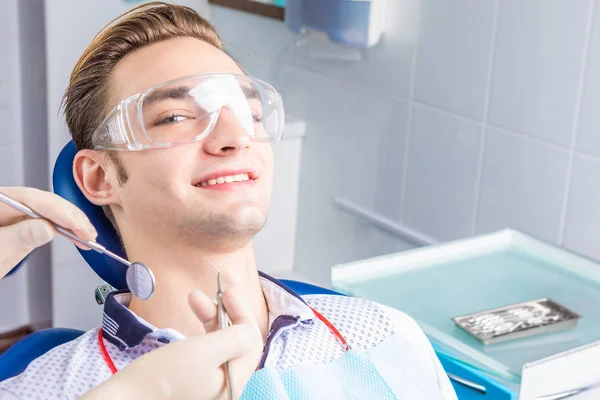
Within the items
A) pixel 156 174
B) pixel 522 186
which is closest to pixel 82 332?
pixel 156 174

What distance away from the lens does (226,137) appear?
4.90 ft

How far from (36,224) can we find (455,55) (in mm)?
1530

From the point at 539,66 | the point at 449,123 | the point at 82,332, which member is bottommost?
the point at 82,332

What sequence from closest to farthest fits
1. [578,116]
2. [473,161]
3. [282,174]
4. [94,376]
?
[94,376], [578,116], [473,161], [282,174]

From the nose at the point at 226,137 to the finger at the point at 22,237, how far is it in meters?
0.39

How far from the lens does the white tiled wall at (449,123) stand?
210cm

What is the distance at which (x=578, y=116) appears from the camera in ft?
6.81

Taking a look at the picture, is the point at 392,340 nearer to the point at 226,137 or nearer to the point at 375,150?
the point at 226,137

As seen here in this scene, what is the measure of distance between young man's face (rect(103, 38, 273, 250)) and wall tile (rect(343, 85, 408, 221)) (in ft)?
3.65

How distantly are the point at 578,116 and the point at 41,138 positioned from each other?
6.65 ft

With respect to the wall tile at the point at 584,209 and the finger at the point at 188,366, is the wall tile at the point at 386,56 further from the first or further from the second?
the finger at the point at 188,366

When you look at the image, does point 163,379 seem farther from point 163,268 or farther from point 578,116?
point 578,116

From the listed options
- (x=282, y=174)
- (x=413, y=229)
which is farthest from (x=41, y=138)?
(x=413, y=229)

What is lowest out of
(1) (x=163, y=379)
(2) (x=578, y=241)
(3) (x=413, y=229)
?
(3) (x=413, y=229)
